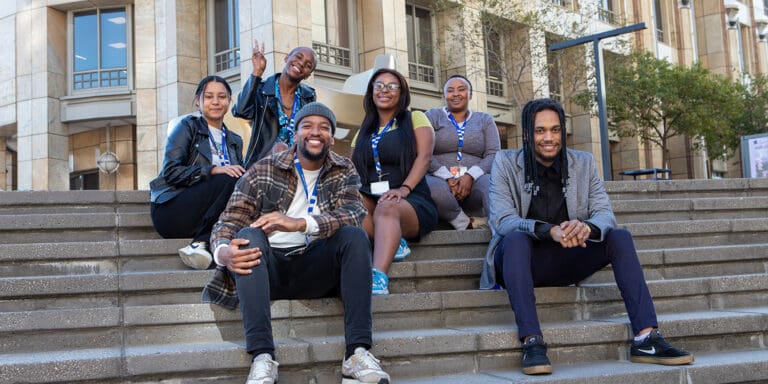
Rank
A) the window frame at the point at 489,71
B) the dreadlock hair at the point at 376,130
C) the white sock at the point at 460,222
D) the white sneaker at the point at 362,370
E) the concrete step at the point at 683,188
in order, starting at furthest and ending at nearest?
A: the window frame at the point at 489,71 < the concrete step at the point at 683,188 < the white sock at the point at 460,222 < the dreadlock hair at the point at 376,130 < the white sneaker at the point at 362,370

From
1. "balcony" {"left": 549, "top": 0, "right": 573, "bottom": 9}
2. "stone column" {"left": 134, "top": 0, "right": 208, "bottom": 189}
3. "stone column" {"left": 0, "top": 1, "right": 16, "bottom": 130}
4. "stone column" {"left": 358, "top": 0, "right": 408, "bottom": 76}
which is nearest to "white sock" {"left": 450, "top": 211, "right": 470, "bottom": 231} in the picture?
"stone column" {"left": 358, "top": 0, "right": 408, "bottom": 76}

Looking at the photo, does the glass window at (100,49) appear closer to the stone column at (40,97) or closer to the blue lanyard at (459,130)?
the stone column at (40,97)

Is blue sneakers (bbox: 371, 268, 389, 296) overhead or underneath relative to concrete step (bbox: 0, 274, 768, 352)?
overhead

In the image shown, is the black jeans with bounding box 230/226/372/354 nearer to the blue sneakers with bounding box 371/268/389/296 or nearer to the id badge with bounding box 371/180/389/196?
the blue sneakers with bounding box 371/268/389/296

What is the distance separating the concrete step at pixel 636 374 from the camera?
4.21 meters

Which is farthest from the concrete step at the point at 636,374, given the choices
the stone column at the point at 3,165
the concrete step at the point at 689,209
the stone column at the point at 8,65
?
the stone column at the point at 3,165

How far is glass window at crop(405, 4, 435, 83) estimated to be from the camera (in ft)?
74.3

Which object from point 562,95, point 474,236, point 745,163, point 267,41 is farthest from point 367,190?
point 562,95

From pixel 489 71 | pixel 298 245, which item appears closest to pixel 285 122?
pixel 298 245

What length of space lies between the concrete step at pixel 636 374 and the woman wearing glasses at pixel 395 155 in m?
1.52

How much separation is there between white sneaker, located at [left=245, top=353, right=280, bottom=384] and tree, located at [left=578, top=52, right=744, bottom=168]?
2298 cm

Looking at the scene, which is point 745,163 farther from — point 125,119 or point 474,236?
point 125,119

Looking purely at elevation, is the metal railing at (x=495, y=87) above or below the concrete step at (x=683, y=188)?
above

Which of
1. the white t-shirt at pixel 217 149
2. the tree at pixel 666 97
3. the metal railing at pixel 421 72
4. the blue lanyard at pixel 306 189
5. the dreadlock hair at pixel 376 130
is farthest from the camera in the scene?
the tree at pixel 666 97
